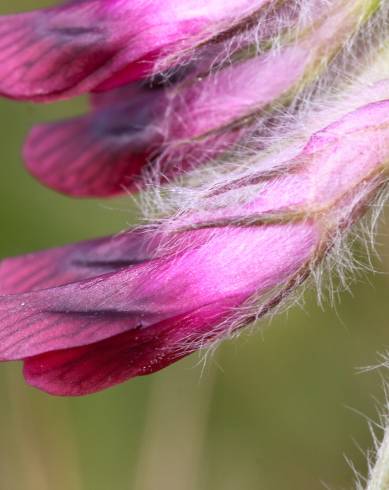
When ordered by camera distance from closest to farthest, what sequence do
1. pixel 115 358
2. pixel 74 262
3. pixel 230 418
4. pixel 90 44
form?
pixel 115 358
pixel 90 44
pixel 74 262
pixel 230 418

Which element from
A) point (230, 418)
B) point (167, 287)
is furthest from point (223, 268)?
point (230, 418)

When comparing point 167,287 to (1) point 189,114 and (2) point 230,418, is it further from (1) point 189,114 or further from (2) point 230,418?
(2) point 230,418

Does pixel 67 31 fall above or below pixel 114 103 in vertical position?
above

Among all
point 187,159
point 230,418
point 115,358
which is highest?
point 187,159

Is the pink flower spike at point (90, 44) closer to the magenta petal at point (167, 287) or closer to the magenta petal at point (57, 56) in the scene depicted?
the magenta petal at point (57, 56)

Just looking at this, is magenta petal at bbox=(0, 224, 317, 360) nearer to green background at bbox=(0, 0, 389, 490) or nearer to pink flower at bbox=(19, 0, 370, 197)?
pink flower at bbox=(19, 0, 370, 197)

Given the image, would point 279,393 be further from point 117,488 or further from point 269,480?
point 117,488

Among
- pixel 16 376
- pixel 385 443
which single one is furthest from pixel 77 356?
pixel 16 376
